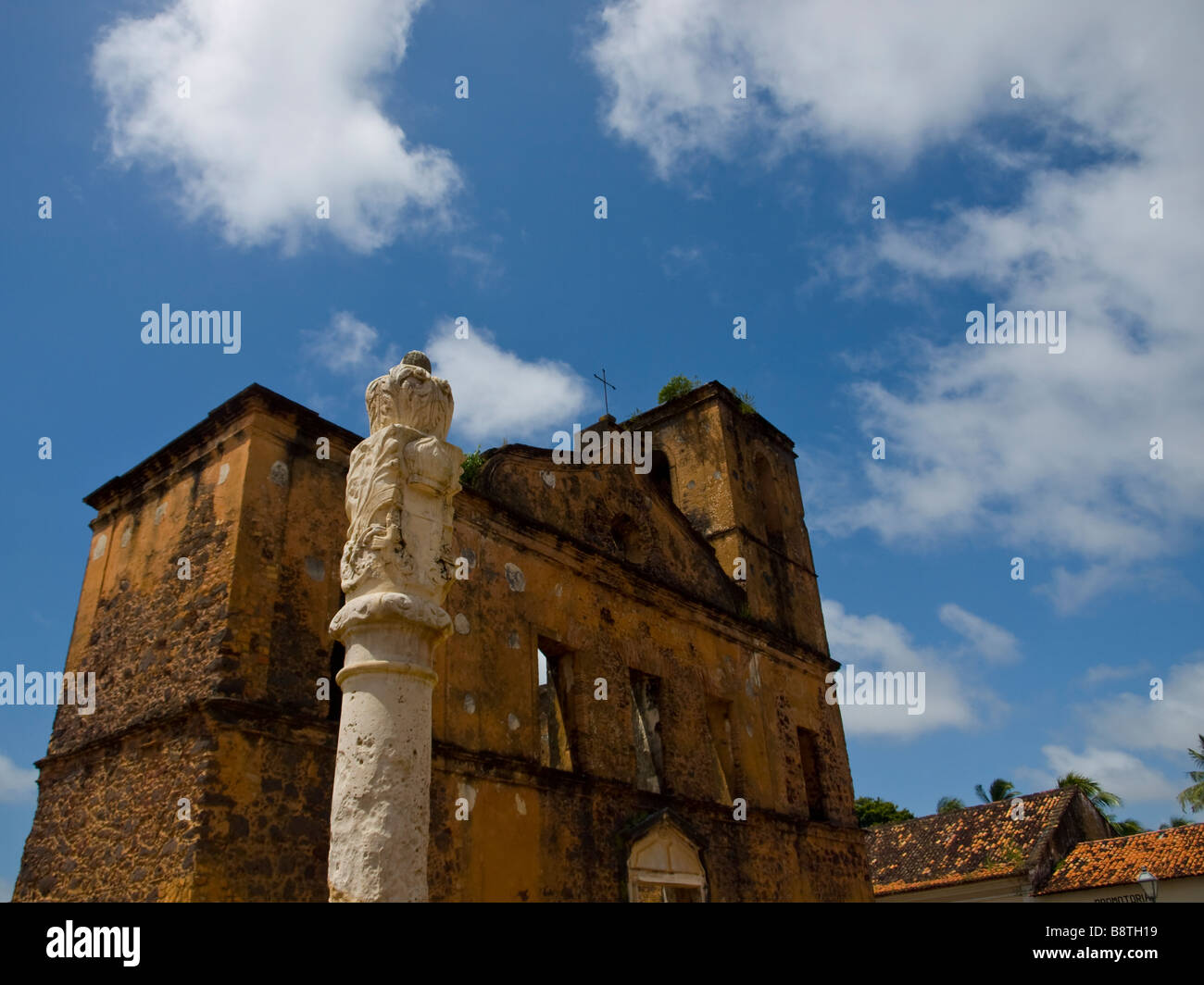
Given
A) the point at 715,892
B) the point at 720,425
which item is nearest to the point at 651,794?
the point at 715,892

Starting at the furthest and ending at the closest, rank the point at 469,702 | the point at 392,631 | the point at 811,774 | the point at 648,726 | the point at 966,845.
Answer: the point at 966,845
the point at 811,774
the point at 648,726
the point at 469,702
the point at 392,631

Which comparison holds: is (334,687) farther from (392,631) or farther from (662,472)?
(662,472)

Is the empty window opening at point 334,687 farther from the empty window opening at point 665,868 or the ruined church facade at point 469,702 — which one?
the empty window opening at point 665,868

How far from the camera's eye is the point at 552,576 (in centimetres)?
1251

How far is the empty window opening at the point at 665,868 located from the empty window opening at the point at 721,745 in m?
1.44

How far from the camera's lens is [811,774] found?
16734mm

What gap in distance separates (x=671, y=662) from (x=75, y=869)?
313 inches

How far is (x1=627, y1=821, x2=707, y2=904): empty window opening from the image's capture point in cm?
1160

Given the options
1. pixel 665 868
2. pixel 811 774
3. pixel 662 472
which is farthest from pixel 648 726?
pixel 662 472

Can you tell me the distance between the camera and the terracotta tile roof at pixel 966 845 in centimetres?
2330

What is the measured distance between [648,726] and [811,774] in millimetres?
4684

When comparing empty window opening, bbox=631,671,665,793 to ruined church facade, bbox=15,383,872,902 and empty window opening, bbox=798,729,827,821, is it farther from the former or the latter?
empty window opening, bbox=798,729,827,821

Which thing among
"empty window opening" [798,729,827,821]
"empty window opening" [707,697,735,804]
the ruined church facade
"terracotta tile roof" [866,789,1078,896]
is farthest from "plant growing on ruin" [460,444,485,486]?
"terracotta tile roof" [866,789,1078,896]
